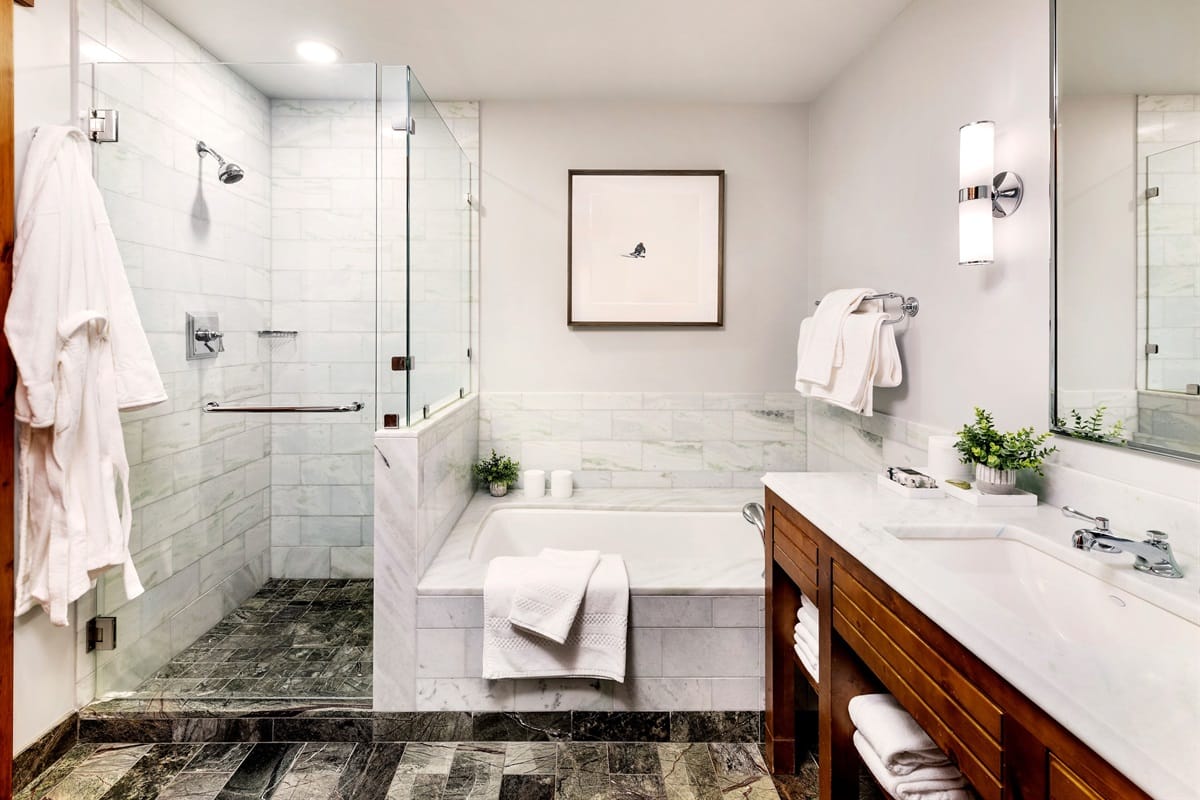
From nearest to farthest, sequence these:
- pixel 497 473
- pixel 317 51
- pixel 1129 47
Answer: pixel 1129 47 < pixel 317 51 < pixel 497 473

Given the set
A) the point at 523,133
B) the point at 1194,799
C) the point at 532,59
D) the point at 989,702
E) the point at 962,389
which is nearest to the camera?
the point at 1194,799

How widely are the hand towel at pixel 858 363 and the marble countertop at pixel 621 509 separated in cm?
68

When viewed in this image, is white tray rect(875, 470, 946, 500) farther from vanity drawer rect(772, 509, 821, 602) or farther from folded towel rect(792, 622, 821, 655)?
folded towel rect(792, 622, 821, 655)

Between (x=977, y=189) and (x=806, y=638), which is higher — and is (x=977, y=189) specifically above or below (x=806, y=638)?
above

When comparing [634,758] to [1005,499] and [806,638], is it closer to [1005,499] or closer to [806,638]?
[806,638]

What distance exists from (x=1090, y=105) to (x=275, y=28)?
2.63 metres

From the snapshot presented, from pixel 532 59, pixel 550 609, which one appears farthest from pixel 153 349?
pixel 532 59

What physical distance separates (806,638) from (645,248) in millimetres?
2031

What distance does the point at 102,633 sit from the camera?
2.01 metres

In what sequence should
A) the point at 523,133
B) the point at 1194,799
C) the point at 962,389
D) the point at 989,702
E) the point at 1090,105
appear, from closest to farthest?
1. the point at 1194,799
2. the point at 989,702
3. the point at 1090,105
4. the point at 962,389
5. the point at 523,133

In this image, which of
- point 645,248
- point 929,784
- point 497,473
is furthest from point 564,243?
point 929,784

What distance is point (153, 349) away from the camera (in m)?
2.01

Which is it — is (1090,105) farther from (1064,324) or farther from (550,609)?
(550,609)

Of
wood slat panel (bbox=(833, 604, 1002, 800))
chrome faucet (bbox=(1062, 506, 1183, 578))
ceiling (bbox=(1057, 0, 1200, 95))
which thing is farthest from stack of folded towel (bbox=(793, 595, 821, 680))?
ceiling (bbox=(1057, 0, 1200, 95))
